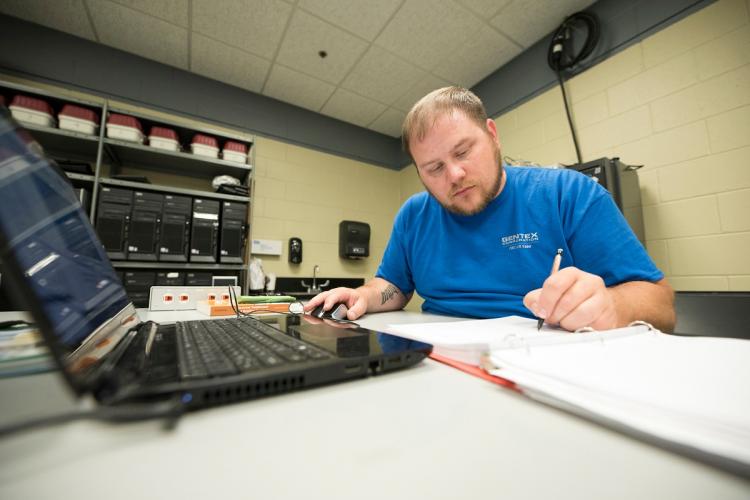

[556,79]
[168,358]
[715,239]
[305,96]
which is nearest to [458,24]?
[556,79]

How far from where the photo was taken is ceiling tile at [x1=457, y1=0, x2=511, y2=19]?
1731 mm

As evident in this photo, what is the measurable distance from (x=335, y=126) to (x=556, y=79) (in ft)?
6.34

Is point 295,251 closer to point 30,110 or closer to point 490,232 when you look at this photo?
point 30,110

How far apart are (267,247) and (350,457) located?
252 cm

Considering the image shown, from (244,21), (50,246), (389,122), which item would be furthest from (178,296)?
(389,122)

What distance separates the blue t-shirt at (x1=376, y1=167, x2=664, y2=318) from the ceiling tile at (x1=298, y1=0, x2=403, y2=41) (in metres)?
1.50

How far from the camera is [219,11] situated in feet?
5.88

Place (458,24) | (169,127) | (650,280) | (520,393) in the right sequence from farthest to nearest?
(169,127), (458,24), (650,280), (520,393)

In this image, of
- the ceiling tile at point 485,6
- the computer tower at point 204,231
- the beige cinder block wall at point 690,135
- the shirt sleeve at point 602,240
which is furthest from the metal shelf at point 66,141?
the beige cinder block wall at point 690,135

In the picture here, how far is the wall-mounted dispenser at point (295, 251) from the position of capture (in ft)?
8.66

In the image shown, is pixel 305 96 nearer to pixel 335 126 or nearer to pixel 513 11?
pixel 335 126

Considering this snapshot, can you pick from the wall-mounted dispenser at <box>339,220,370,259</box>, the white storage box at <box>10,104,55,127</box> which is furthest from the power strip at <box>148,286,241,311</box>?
the wall-mounted dispenser at <box>339,220,370,259</box>

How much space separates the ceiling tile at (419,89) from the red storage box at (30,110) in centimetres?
239

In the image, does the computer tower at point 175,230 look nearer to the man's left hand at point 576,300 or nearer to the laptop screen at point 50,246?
the laptop screen at point 50,246
